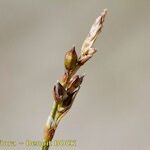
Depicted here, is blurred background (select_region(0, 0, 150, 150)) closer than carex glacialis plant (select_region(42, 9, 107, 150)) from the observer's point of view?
No

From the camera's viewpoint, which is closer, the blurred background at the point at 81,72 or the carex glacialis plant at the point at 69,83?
the carex glacialis plant at the point at 69,83

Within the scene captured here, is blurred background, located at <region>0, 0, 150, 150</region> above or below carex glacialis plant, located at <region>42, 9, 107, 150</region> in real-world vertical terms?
above

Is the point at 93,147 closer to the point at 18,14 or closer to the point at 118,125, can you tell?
the point at 118,125

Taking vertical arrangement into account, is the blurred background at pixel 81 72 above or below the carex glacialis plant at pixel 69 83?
above

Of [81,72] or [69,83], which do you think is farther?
[81,72]

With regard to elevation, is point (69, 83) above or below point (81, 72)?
below
